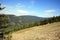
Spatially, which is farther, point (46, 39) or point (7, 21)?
point (46, 39)

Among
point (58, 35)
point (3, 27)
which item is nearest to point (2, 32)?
point (3, 27)

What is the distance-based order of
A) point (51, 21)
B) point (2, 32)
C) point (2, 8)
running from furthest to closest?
point (51, 21), point (2, 32), point (2, 8)

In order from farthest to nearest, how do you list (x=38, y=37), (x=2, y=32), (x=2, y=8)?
(x=38, y=37), (x=2, y=32), (x=2, y=8)

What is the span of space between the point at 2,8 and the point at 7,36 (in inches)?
118

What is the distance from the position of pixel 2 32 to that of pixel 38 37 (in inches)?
248

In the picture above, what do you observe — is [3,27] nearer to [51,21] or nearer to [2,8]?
[2,8]

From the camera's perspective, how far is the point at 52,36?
1686cm

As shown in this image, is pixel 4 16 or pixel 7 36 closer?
pixel 4 16

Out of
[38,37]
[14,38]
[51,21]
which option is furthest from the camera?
[51,21]

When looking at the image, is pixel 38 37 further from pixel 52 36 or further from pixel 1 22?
pixel 1 22

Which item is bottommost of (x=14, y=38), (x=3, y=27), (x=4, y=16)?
(x=14, y=38)

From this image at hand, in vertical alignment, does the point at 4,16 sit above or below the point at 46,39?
above

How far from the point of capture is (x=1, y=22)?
11688 mm

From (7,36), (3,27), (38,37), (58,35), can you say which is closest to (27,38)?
(38,37)
